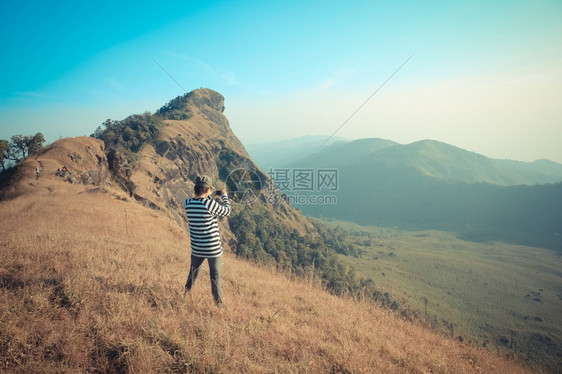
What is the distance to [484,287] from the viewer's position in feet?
286

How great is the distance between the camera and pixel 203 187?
4852 millimetres

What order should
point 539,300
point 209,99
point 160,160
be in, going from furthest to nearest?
point 209,99 < point 539,300 < point 160,160

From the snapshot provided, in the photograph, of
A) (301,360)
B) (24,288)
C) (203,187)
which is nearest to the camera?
(301,360)

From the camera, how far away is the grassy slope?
194 feet

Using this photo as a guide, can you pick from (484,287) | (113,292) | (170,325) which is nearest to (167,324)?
(170,325)

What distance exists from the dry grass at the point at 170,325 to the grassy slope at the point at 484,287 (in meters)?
39.0

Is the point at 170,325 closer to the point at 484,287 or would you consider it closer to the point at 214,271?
the point at 214,271

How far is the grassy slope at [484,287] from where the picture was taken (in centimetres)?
5903

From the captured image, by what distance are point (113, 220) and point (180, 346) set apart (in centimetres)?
1065

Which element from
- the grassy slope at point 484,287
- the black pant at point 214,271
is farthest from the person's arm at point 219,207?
the grassy slope at point 484,287

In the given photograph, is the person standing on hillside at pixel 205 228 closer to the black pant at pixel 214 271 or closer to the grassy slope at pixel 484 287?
the black pant at pixel 214 271

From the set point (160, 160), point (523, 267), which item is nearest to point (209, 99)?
point (160, 160)

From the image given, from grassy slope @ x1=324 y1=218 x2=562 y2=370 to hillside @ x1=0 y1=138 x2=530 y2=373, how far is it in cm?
3881

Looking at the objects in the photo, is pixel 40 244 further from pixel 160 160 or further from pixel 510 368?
pixel 160 160
